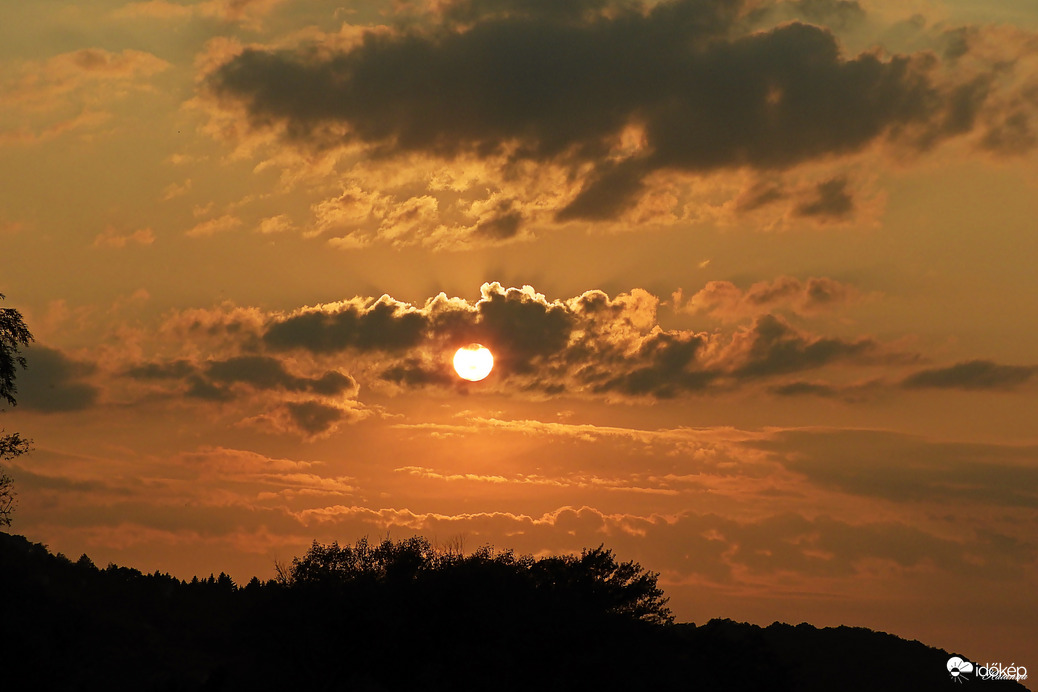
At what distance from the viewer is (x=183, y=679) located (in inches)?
2699

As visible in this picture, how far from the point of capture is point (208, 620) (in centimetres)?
9062

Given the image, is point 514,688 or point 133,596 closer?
point 514,688

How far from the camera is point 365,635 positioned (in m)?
74.4

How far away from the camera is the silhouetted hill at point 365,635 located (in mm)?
70438

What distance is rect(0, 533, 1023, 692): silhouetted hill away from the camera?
70438 millimetres

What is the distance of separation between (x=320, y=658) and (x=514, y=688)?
46.7ft

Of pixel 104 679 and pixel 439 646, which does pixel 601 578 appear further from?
pixel 104 679

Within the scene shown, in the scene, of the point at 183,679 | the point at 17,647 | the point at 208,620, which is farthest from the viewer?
the point at 208,620

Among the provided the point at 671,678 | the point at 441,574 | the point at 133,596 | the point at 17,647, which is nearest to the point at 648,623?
the point at 671,678

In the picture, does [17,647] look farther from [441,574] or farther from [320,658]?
[441,574]

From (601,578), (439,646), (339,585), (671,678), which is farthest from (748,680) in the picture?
(339,585)

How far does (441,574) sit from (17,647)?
2972 cm

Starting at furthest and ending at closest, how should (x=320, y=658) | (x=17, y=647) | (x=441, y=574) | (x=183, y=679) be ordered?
(x=441, y=574), (x=320, y=658), (x=183, y=679), (x=17, y=647)

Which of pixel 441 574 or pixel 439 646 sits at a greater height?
pixel 441 574
